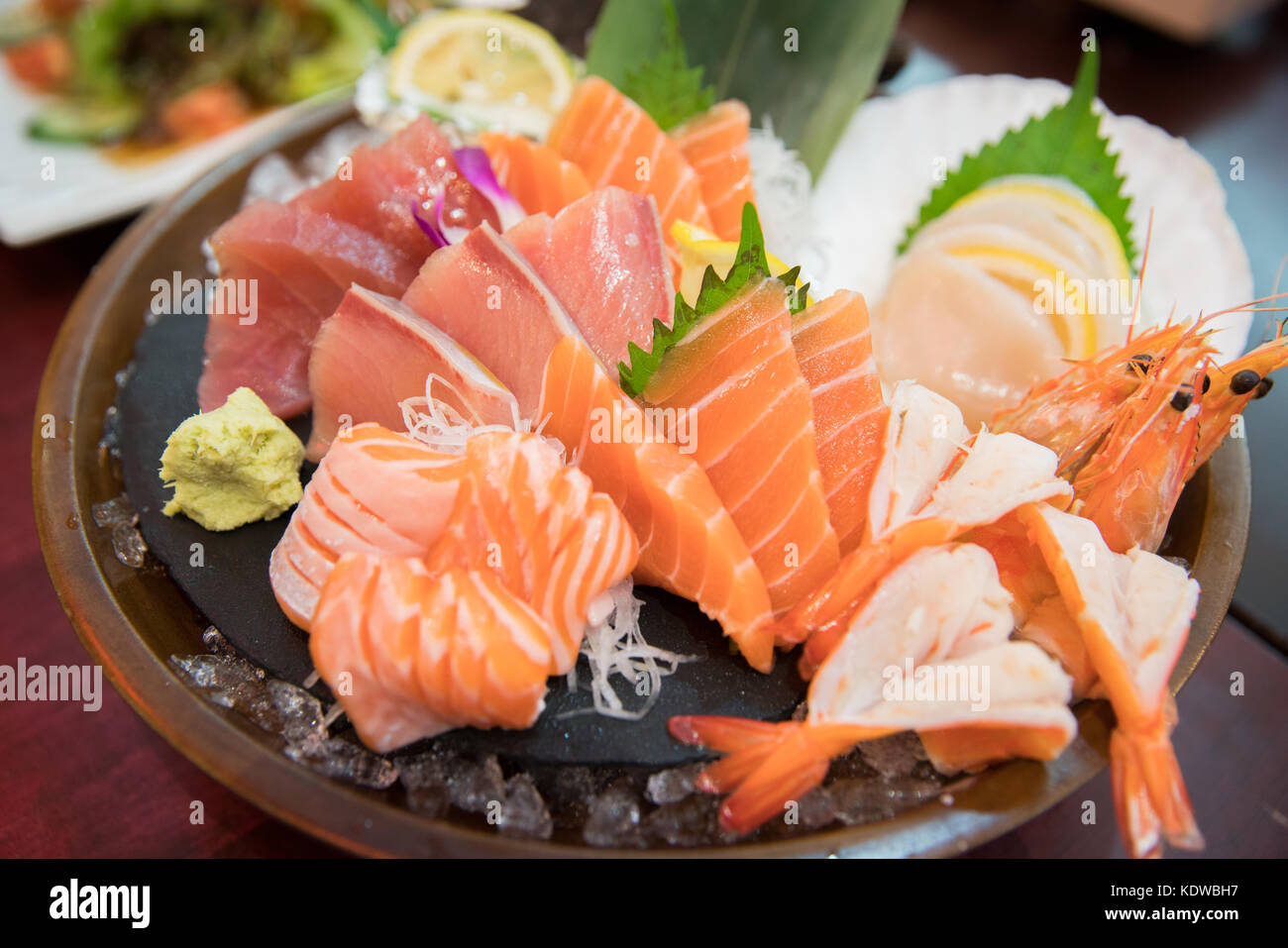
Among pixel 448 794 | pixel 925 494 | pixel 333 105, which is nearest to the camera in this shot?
pixel 448 794

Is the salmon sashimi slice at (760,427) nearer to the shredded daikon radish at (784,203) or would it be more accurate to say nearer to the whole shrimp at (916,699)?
the whole shrimp at (916,699)

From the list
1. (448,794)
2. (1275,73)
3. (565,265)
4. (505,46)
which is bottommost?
(448,794)

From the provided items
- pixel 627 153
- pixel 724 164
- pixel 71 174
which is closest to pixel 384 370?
pixel 627 153

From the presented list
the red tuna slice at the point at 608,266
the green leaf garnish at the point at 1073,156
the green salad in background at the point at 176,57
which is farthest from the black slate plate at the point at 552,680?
the green salad in background at the point at 176,57

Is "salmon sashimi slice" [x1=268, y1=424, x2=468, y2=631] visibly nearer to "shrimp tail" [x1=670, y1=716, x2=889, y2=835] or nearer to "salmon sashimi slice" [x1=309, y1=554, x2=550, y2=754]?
"salmon sashimi slice" [x1=309, y1=554, x2=550, y2=754]

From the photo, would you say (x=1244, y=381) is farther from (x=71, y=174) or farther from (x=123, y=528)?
(x=71, y=174)

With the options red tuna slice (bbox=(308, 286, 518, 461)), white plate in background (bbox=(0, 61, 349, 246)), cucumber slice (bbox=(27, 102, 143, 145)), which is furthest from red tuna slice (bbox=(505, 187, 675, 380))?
cucumber slice (bbox=(27, 102, 143, 145))
